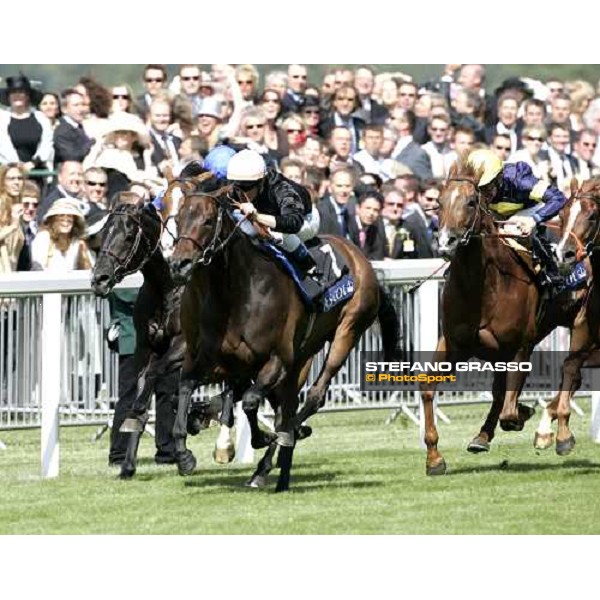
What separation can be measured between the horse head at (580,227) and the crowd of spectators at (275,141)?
241cm

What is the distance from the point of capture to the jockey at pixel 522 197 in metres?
12.1

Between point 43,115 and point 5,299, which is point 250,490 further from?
point 43,115

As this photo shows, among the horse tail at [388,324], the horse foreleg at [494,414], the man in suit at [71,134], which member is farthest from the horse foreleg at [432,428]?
the man in suit at [71,134]

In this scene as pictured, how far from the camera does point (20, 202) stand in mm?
15328

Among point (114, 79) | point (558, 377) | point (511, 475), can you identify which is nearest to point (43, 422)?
point (511, 475)

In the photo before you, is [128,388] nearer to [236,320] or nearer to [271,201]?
[236,320]

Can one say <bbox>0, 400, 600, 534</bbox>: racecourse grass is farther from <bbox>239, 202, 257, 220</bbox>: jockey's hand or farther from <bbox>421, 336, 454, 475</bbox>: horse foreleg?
<bbox>239, 202, 257, 220</bbox>: jockey's hand

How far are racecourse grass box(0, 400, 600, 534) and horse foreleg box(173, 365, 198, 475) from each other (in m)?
0.17

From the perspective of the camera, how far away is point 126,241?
39.0ft

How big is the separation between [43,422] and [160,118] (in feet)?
15.9

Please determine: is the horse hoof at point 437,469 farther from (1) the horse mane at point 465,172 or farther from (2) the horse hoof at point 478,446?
(1) the horse mane at point 465,172

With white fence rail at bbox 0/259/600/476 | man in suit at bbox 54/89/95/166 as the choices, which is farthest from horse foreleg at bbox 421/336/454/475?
man in suit at bbox 54/89/95/166

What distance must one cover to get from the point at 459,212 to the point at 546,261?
1176 millimetres

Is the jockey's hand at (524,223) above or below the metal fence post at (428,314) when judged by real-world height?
above
